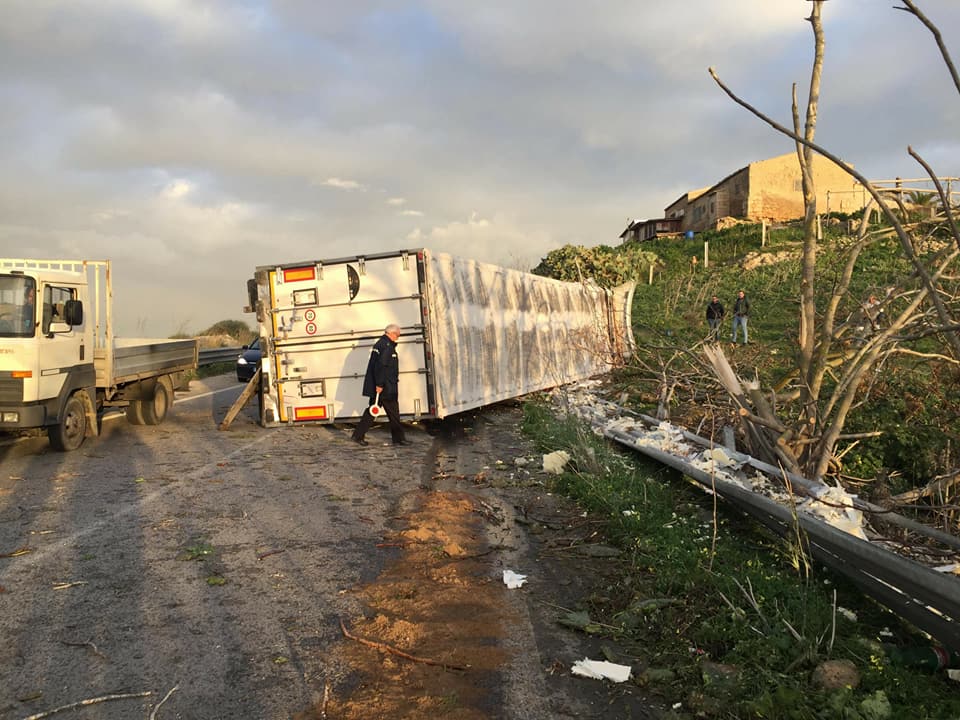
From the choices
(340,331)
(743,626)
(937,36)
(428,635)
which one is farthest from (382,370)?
(937,36)

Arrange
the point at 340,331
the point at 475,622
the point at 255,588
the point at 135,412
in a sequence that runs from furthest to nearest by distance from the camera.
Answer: the point at 135,412, the point at 340,331, the point at 255,588, the point at 475,622

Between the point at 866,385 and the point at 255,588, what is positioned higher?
the point at 866,385

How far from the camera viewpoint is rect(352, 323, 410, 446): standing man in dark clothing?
10.9 m

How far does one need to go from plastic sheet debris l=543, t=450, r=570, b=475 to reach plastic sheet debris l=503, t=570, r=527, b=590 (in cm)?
350

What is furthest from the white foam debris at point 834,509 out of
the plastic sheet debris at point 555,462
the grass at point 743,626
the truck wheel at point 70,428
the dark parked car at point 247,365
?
the dark parked car at point 247,365

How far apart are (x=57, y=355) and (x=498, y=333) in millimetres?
7463

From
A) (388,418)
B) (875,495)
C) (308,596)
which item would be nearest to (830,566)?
(875,495)

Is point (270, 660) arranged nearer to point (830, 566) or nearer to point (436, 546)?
point (436, 546)

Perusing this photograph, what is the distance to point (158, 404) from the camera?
43.4ft

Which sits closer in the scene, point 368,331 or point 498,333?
point 368,331

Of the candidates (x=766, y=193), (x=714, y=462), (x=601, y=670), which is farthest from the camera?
(x=766, y=193)

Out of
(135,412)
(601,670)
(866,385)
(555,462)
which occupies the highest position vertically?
(866,385)

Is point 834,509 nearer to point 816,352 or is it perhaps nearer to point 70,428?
point 816,352

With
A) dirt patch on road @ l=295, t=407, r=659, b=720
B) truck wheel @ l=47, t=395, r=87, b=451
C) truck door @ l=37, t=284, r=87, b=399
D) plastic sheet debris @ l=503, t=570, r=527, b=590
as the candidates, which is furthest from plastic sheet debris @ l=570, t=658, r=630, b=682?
truck wheel @ l=47, t=395, r=87, b=451
